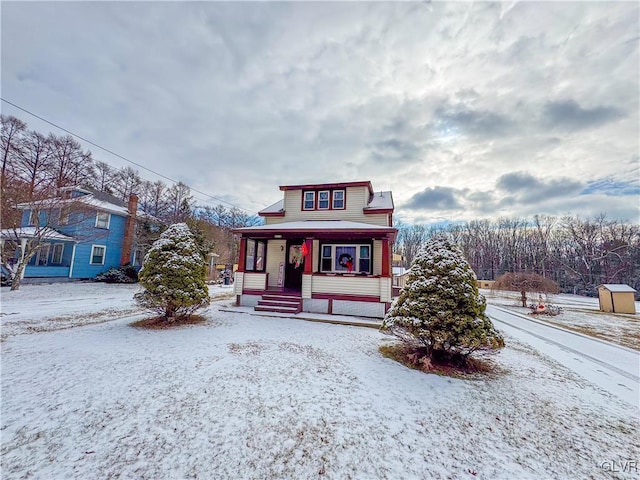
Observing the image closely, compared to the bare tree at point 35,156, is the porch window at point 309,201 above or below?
below

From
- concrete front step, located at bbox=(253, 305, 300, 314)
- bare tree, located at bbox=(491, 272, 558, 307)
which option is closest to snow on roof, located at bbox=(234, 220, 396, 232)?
concrete front step, located at bbox=(253, 305, 300, 314)

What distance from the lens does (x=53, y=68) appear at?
1015 centimetres

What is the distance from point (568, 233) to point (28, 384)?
5139 centimetres

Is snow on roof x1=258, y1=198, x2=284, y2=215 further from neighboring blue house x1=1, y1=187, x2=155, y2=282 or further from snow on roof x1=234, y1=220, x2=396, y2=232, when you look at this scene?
neighboring blue house x1=1, y1=187, x2=155, y2=282

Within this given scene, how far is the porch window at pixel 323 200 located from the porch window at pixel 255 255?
3.48 m

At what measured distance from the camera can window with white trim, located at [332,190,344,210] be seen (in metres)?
12.7

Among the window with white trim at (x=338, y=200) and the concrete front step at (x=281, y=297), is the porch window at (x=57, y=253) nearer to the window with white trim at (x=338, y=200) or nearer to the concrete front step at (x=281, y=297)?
the concrete front step at (x=281, y=297)

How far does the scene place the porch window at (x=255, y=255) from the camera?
477 inches

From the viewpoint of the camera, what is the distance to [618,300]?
1596 centimetres

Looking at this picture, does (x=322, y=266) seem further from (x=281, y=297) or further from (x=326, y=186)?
(x=326, y=186)

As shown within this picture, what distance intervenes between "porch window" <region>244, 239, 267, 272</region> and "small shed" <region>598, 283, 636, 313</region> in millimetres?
22216

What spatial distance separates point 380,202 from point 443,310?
897cm

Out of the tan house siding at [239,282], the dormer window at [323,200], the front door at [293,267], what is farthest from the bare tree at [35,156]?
the dormer window at [323,200]

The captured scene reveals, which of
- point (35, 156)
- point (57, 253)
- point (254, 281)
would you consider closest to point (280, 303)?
point (254, 281)
